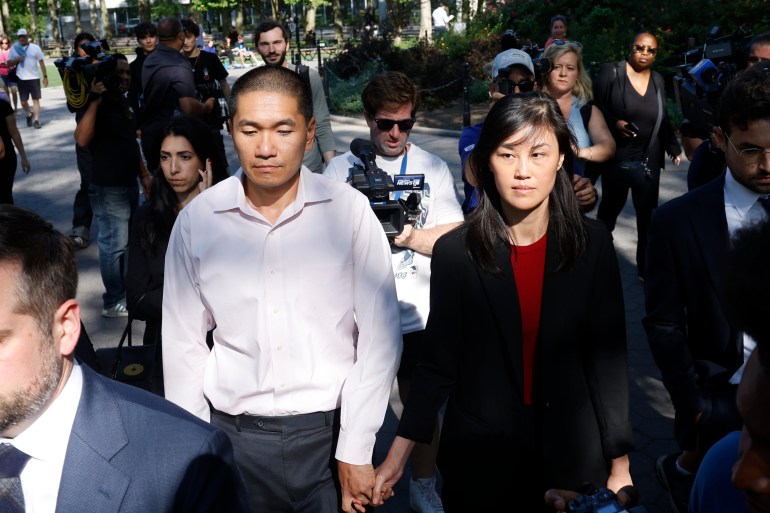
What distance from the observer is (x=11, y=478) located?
1.72m

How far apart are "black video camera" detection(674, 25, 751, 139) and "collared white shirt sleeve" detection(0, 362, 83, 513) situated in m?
3.77

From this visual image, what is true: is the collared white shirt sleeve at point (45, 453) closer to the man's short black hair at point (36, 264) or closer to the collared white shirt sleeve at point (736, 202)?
the man's short black hair at point (36, 264)

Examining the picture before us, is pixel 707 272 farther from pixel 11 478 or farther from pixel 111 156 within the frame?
pixel 111 156

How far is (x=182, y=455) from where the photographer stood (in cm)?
183

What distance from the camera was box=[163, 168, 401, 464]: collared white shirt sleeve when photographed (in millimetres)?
2770

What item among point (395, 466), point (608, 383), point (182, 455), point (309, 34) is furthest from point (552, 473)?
point (309, 34)

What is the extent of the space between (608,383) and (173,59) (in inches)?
211

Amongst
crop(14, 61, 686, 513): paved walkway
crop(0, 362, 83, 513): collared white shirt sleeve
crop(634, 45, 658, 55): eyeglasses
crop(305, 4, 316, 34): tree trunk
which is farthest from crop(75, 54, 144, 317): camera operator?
crop(305, 4, 316, 34): tree trunk

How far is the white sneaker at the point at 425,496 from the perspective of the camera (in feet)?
13.3

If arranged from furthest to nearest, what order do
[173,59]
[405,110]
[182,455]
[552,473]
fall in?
[173,59], [405,110], [552,473], [182,455]

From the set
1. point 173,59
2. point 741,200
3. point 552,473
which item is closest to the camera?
point 552,473

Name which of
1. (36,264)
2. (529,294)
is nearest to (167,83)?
(529,294)

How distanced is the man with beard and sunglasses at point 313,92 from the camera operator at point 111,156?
4.08 ft

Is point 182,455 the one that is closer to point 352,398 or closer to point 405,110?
point 352,398
